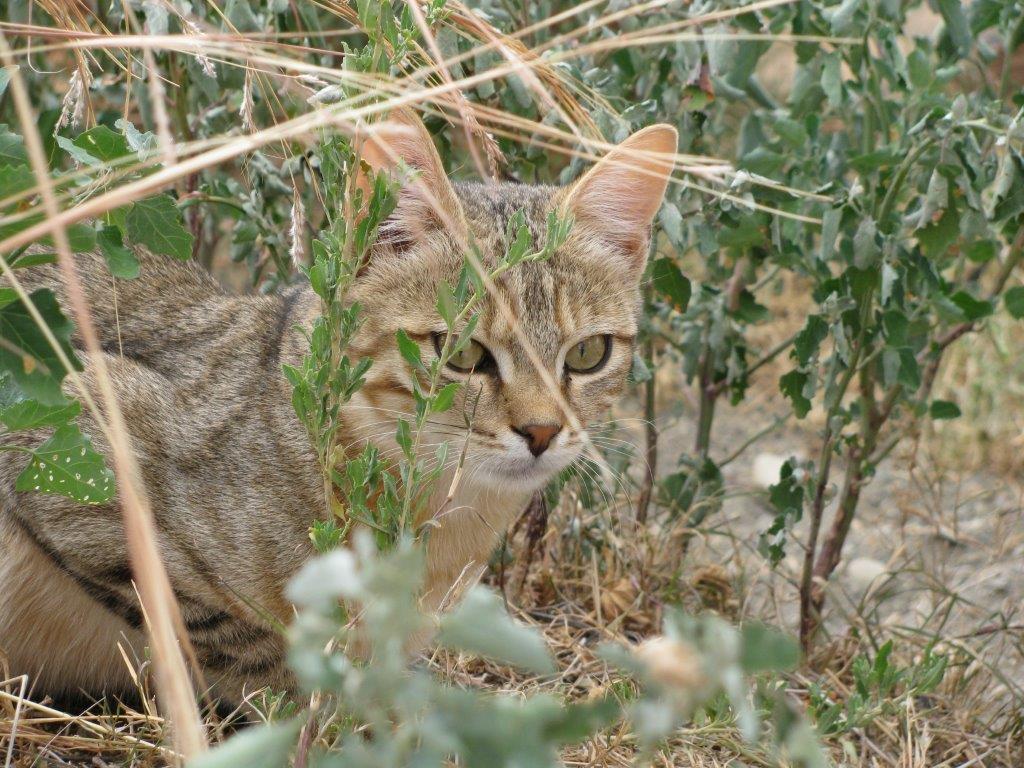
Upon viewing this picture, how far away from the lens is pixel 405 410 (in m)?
2.24

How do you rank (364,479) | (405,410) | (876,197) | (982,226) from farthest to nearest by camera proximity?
1. (876,197)
2. (982,226)
3. (405,410)
4. (364,479)

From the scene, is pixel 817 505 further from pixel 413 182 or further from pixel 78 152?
pixel 78 152

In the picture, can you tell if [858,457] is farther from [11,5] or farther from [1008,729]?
[11,5]

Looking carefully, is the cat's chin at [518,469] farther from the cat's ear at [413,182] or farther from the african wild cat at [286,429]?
the cat's ear at [413,182]

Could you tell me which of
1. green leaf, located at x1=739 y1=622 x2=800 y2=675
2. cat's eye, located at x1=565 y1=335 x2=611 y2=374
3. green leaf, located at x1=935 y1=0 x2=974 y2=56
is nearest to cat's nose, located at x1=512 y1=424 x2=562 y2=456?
cat's eye, located at x1=565 y1=335 x2=611 y2=374

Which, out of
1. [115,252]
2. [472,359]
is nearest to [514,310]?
[472,359]

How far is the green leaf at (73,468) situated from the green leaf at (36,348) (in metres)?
0.27

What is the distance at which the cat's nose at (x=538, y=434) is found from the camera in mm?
2197

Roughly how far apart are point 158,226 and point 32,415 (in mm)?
374

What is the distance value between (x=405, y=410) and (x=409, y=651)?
1.58 ft

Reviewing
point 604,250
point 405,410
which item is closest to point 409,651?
point 405,410

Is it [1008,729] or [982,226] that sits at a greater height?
[982,226]

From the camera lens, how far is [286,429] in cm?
234

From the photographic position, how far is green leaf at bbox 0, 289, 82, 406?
153 centimetres
